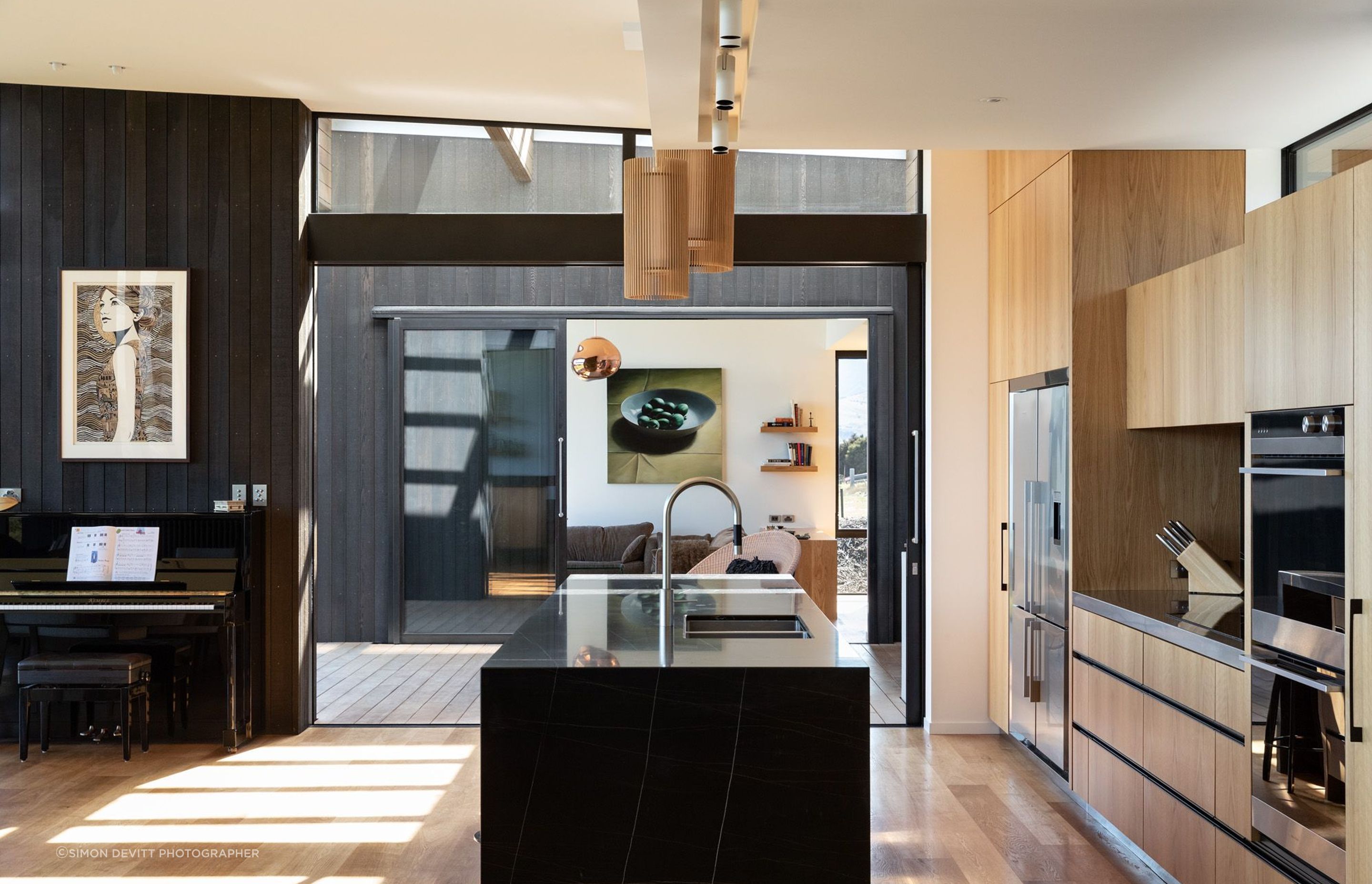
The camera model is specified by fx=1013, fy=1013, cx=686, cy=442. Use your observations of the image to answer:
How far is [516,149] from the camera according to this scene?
5.18m

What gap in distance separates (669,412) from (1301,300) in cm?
698

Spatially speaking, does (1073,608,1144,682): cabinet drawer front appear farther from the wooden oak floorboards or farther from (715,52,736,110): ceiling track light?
(715,52,736,110): ceiling track light

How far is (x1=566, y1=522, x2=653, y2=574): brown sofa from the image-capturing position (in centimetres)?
871

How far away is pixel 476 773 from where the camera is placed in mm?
4309

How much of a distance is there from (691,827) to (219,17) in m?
3.40

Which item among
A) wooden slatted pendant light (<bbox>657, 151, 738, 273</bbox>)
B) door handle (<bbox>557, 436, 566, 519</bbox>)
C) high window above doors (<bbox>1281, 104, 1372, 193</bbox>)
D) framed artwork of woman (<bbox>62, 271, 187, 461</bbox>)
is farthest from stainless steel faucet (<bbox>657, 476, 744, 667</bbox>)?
door handle (<bbox>557, 436, 566, 519</bbox>)

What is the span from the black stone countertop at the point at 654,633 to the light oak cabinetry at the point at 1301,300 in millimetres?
1345

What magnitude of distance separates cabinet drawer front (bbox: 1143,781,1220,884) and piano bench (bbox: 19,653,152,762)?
4133 millimetres

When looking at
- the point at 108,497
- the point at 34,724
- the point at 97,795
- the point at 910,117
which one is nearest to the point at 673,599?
the point at 910,117

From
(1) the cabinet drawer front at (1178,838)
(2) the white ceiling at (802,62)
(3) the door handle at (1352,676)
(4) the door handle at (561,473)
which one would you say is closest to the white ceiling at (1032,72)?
(2) the white ceiling at (802,62)

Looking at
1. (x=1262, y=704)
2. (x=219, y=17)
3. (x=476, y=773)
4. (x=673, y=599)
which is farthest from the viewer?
(x=476, y=773)

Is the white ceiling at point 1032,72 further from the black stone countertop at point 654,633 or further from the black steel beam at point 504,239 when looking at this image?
the black stone countertop at point 654,633

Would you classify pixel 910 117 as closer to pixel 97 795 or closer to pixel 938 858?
pixel 938 858

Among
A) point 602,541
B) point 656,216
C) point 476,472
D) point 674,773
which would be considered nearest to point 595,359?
point 476,472
